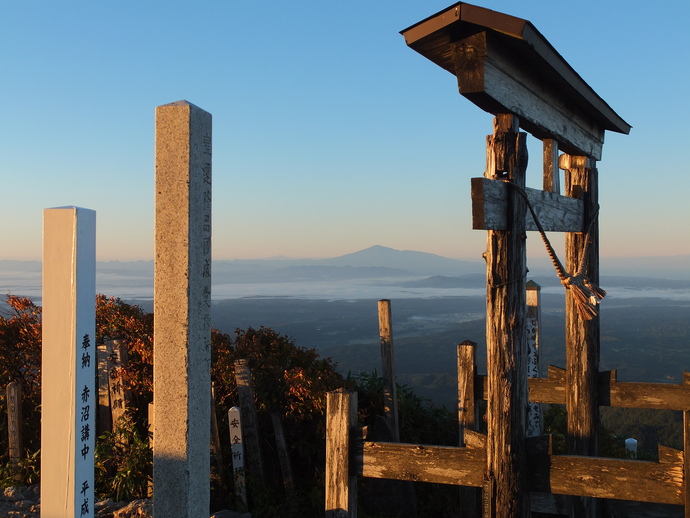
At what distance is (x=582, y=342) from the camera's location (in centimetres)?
689

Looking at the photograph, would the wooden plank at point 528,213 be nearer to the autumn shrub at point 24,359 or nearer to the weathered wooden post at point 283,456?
the weathered wooden post at point 283,456

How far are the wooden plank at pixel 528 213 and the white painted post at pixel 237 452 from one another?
3977 mm

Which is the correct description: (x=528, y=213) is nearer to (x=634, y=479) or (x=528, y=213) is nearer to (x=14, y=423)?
(x=634, y=479)

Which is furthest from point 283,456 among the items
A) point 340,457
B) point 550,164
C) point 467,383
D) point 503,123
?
point 503,123

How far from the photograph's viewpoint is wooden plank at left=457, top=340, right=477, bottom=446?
22.0 ft

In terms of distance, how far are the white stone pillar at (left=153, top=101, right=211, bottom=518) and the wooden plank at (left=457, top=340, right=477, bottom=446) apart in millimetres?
3233

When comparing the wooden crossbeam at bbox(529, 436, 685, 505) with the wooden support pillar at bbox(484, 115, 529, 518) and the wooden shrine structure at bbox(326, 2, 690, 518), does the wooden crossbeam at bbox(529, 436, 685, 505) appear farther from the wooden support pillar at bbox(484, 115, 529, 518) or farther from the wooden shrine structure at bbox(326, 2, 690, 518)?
the wooden support pillar at bbox(484, 115, 529, 518)

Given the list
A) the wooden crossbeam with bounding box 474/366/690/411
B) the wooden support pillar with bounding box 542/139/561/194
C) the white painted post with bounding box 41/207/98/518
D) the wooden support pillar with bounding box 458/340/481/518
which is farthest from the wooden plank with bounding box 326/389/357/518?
the wooden support pillar with bounding box 542/139/561/194

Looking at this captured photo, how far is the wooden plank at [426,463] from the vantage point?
14.3ft

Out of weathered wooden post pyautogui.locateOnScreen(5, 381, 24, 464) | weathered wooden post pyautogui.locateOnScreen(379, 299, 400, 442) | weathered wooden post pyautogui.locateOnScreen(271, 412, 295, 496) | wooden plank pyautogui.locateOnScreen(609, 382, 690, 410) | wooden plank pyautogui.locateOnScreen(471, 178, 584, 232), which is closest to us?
wooden plank pyautogui.locateOnScreen(471, 178, 584, 232)

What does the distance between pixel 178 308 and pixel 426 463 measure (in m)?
2.21

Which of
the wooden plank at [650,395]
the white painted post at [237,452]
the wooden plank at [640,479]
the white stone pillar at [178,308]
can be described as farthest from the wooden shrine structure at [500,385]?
the white painted post at [237,452]

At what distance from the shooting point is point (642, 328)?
62.6m

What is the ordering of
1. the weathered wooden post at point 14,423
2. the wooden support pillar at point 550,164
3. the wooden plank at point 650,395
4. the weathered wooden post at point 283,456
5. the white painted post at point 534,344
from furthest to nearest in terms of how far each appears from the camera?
1. the white painted post at point 534,344
2. the weathered wooden post at point 14,423
3. the weathered wooden post at point 283,456
4. the wooden plank at point 650,395
5. the wooden support pillar at point 550,164
